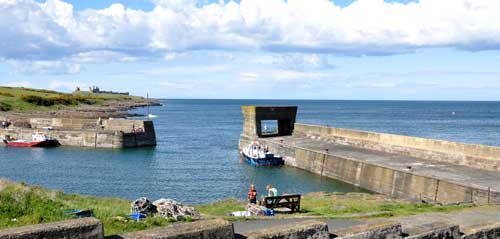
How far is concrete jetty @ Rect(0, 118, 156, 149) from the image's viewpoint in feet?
211

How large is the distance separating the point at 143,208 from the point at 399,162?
83.4 feet

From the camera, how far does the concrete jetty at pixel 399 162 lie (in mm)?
28398

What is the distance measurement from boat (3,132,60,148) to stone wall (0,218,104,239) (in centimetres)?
6028

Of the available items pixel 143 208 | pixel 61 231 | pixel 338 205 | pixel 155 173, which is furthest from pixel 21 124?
pixel 61 231

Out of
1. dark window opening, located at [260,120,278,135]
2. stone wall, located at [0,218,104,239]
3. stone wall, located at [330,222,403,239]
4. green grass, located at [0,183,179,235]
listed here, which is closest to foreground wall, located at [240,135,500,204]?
dark window opening, located at [260,120,278,135]

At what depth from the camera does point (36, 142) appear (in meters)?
64.2

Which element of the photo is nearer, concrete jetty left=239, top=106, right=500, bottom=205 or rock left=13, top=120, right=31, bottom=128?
concrete jetty left=239, top=106, right=500, bottom=205

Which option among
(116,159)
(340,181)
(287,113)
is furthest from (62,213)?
(287,113)

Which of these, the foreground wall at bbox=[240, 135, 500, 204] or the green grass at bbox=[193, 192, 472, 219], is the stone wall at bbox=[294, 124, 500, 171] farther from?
the green grass at bbox=[193, 192, 472, 219]

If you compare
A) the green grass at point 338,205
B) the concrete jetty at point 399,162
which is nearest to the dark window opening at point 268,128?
the concrete jetty at point 399,162

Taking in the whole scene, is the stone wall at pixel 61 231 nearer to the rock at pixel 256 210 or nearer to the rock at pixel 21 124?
the rock at pixel 256 210

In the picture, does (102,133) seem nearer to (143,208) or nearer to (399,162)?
(399,162)

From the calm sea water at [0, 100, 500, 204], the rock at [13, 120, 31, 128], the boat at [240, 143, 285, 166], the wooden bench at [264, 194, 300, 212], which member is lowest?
the calm sea water at [0, 100, 500, 204]

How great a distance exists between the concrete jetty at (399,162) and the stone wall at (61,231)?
21186 mm
